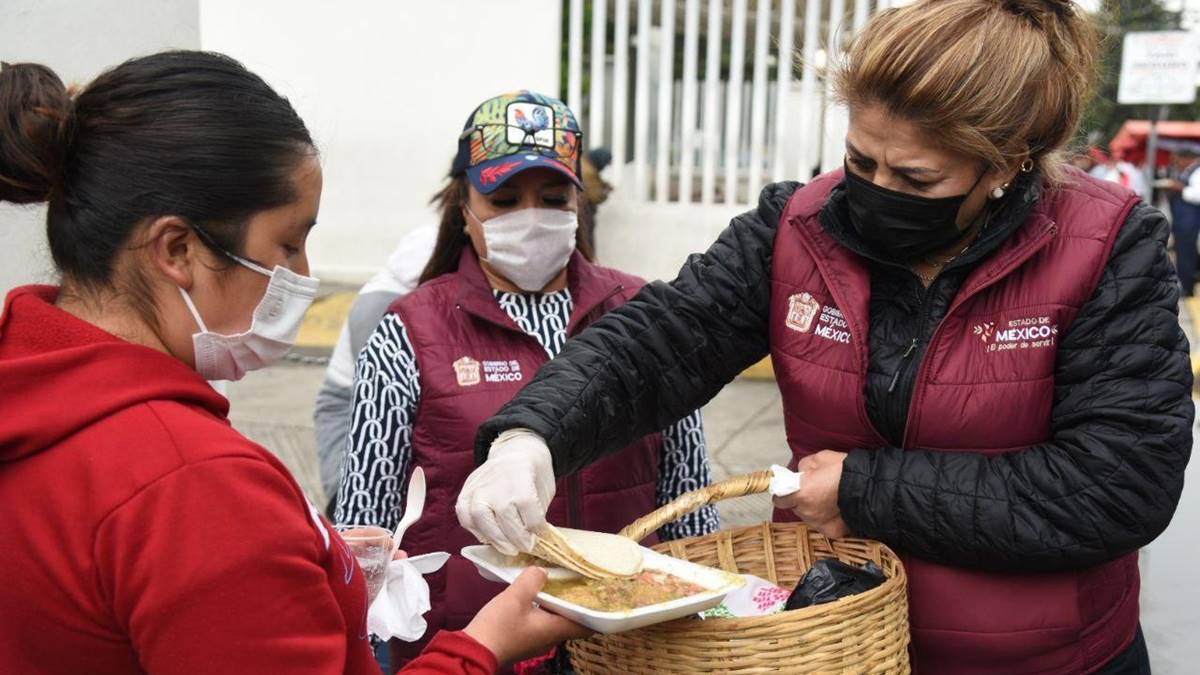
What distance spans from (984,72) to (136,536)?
135 centimetres

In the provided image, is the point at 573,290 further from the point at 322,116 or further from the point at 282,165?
the point at 322,116

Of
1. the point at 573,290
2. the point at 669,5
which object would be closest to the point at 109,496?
the point at 573,290

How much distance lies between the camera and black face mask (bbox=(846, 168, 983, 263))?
1.80 m

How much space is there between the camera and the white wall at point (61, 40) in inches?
116

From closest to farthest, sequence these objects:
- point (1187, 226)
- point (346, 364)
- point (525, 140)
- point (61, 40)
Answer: point (525, 140)
point (61, 40)
point (346, 364)
point (1187, 226)

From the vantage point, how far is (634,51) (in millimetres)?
9773

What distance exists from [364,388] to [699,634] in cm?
109

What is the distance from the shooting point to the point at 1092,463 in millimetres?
1653

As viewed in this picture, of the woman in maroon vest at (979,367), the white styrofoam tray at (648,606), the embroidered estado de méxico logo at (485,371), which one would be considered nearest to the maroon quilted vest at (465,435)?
the embroidered estado de méxico logo at (485,371)

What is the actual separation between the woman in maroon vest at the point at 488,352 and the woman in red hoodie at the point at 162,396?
2.76 ft

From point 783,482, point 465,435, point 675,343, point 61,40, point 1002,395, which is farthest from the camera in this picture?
point 61,40

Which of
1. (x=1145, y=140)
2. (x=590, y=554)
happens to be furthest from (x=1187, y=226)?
(x=590, y=554)

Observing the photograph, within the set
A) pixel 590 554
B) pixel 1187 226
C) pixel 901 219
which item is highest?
pixel 901 219

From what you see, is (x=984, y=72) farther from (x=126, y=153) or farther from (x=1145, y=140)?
(x=1145, y=140)
